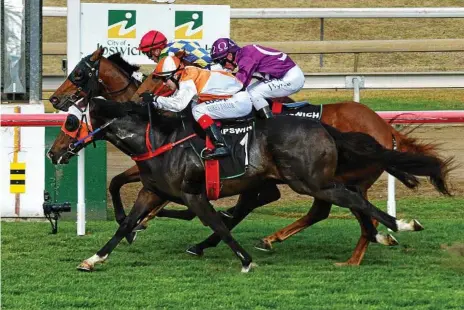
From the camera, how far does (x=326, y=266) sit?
7.82 metres

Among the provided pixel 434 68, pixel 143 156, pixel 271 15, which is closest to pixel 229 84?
pixel 143 156

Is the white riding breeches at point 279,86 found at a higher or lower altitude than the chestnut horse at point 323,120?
higher

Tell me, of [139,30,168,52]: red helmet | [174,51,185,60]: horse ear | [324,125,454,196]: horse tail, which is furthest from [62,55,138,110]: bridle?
[324,125,454,196]: horse tail

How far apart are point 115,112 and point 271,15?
4.67m

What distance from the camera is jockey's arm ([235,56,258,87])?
8.30 metres

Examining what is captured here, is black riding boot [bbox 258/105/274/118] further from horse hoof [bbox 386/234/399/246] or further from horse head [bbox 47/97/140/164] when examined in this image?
horse hoof [bbox 386/234/399/246]

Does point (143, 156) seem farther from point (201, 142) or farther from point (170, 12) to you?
point (170, 12)

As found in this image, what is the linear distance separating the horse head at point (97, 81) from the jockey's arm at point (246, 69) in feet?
3.56

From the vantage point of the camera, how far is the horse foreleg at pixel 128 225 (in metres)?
7.66

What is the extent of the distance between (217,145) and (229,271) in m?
0.91

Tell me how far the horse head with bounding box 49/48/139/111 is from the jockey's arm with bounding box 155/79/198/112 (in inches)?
49.3

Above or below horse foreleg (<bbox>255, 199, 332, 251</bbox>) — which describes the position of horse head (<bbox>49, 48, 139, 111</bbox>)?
above

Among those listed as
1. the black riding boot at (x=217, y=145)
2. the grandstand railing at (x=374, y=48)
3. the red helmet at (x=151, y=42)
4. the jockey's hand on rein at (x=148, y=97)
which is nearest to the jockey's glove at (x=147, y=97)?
the jockey's hand on rein at (x=148, y=97)

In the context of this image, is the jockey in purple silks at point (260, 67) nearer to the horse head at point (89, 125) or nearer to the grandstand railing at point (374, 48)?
the horse head at point (89, 125)
